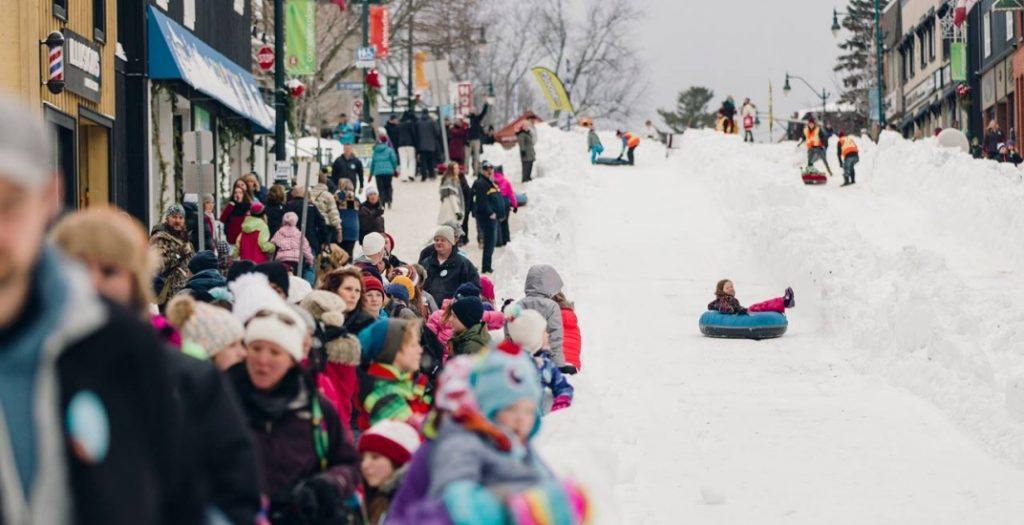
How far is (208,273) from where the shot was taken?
11195mm

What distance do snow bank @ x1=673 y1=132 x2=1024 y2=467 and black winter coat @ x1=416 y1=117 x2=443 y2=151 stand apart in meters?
6.65

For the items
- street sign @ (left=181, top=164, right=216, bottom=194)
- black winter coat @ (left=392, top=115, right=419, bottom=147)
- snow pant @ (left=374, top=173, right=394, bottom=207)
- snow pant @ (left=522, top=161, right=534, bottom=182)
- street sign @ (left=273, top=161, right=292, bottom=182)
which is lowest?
street sign @ (left=181, top=164, right=216, bottom=194)

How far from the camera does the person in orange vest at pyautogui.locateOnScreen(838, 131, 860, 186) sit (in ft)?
122

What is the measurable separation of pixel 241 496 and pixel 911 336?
13.6m

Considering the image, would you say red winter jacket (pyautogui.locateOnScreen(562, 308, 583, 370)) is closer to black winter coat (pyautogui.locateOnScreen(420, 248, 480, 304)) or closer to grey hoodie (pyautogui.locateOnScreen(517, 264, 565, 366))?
grey hoodie (pyautogui.locateOnScreen(517, 264, 565, 366))

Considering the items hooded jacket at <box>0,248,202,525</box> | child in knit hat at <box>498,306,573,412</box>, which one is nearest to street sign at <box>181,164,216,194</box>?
child in knit hat at <box>498,306,573,412</box>

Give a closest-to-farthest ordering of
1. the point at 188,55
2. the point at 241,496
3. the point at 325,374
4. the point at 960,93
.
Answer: the point at 241,496, the point at 325,374, the point at 188,55, the point at 960,93

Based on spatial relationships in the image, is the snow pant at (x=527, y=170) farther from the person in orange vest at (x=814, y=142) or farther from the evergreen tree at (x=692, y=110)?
the evergreen tree at (x=692, y=110)

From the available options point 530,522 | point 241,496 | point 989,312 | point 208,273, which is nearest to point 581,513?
point 530,522

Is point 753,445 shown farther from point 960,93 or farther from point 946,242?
point 960,93

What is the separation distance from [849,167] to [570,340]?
25751 mm

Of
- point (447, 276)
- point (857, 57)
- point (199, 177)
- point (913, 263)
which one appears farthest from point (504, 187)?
point (857, 57)

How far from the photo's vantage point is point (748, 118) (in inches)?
2126

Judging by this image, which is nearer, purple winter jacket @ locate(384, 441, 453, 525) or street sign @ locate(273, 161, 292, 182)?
purple winter jacket @ locate(384, 441, 453, 525)
